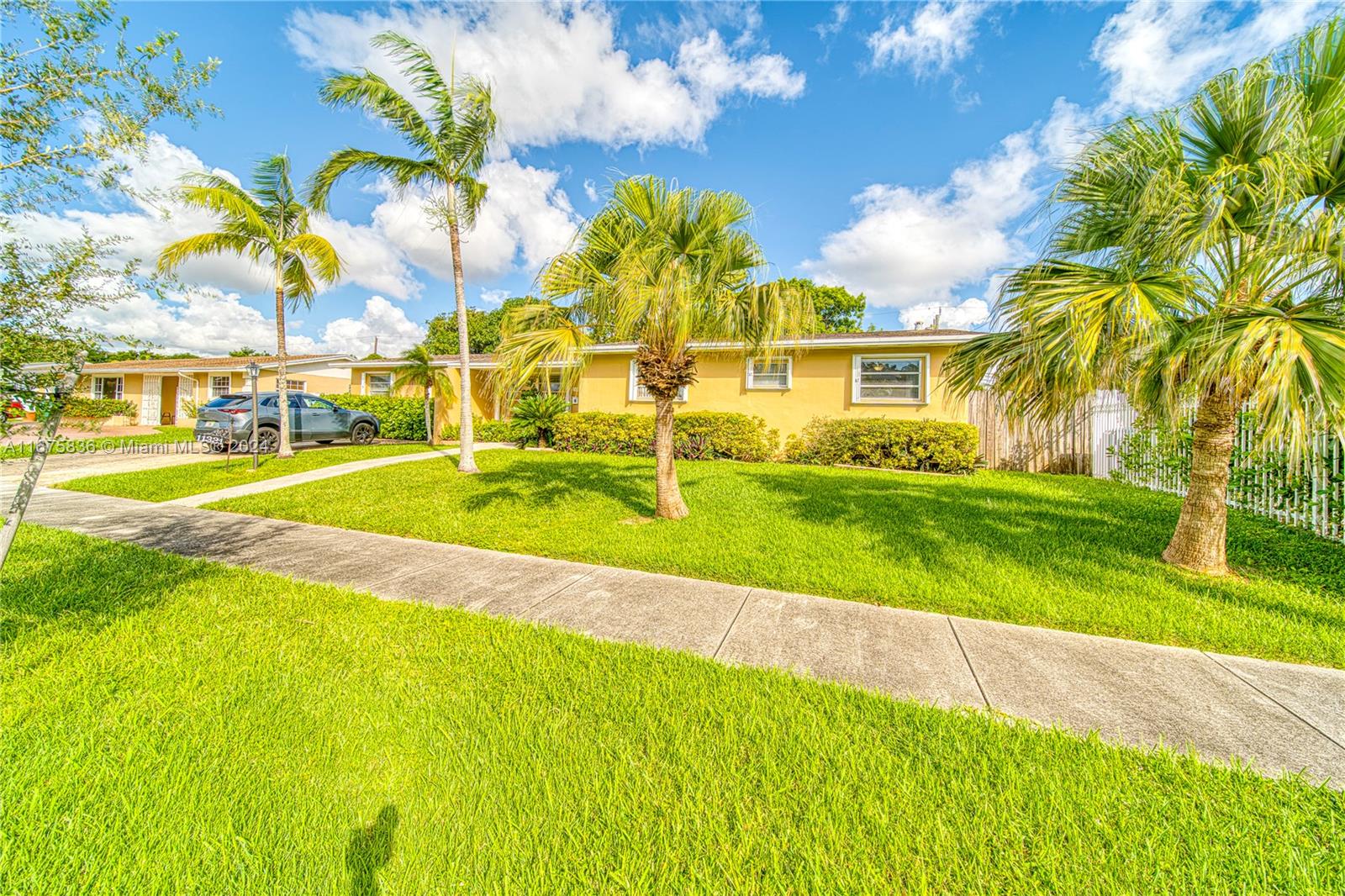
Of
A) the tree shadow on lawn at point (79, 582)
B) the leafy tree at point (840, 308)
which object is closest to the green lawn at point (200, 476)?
the tree shadow on lawn at point (79, 582)

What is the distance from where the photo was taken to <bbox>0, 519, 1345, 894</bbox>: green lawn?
5.39 feet

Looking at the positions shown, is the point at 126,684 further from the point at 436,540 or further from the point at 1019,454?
the point at 1019,454

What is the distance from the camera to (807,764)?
6.97 ft

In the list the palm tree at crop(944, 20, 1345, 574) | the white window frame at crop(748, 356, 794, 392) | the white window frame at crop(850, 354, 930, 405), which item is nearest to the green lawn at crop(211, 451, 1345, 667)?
the palm tree at crop(944, 20, 1345, 574)

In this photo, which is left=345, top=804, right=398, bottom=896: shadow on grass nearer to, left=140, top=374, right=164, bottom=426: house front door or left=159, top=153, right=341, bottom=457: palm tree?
left=159, top=153, right=341, bottom=457: palm tree

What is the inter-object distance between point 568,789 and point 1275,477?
9392 millimetres

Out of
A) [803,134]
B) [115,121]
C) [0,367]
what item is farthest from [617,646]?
[803,134]

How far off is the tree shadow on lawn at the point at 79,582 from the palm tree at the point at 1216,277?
7800mm

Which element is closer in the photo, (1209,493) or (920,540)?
(1209,493)

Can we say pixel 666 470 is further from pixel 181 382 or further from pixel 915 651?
pixel 181 382

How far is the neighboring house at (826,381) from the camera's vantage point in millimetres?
11836

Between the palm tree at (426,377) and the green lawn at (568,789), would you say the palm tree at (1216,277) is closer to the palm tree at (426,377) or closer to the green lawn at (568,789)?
the green lawn at (568,789)

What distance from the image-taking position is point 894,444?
11180 mm

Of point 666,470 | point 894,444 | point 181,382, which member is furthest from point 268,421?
point 181,382
